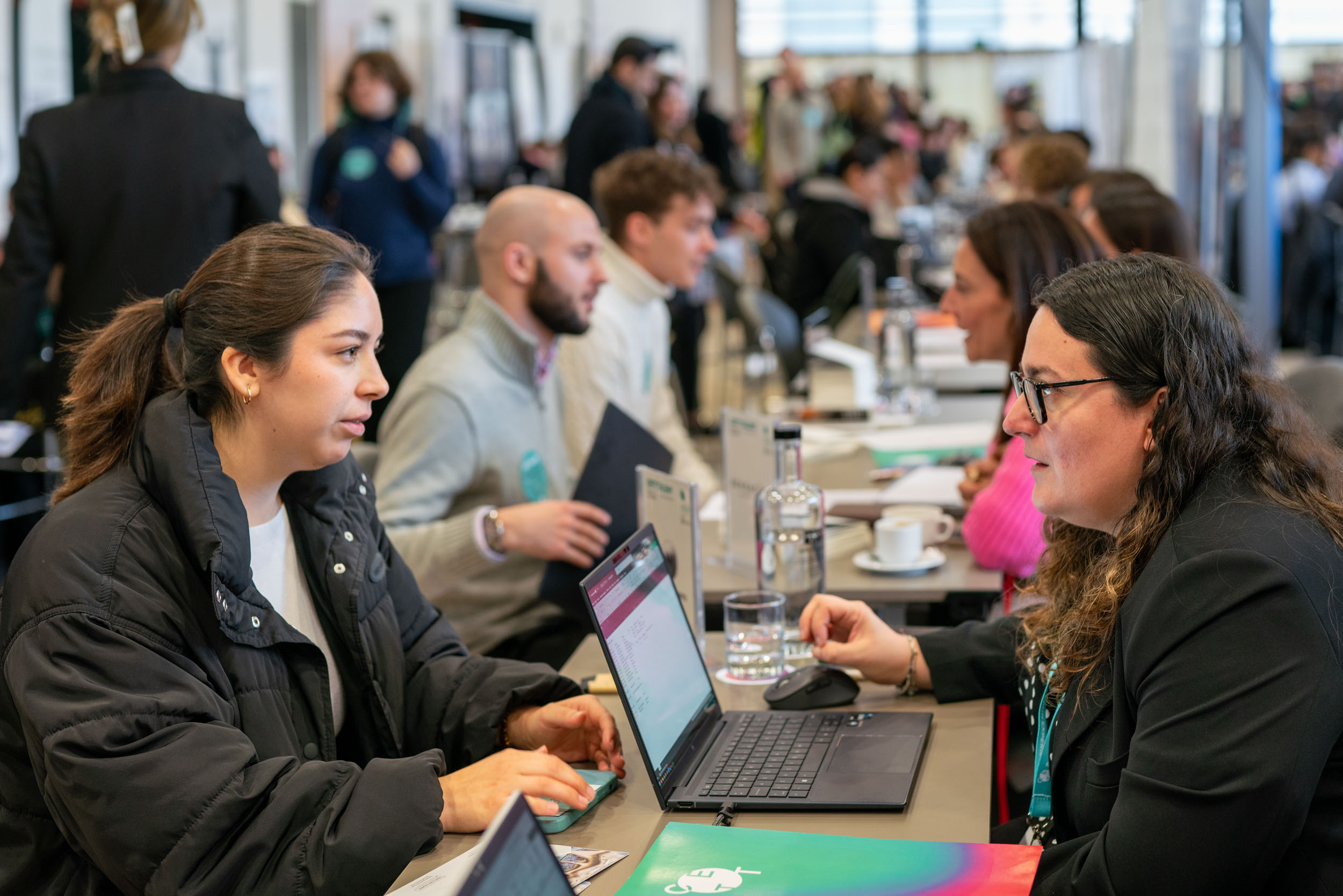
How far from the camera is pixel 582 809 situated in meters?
1.41

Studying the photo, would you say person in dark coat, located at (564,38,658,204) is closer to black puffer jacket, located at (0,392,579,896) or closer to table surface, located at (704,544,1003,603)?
table surface, located at (704,544,1003,603)

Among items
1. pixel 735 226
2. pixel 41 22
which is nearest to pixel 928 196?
pixel 735 226

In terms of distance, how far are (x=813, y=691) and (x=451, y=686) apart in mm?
463

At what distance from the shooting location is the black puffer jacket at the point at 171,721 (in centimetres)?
123

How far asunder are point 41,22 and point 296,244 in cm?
467

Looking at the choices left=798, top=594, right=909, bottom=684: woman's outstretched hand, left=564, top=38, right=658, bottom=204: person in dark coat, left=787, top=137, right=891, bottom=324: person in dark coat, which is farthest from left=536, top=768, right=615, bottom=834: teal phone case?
left=787, top=137, right=891, bottom=324: person in dark coat

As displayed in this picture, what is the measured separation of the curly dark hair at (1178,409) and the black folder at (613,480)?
1.14m

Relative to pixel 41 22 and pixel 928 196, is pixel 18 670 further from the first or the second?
pixel 928 196

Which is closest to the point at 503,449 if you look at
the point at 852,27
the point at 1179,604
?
the point at 1179,604

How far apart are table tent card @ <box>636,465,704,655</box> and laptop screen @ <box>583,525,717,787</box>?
0.27 meters

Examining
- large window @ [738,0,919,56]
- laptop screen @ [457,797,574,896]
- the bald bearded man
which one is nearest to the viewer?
laptop screen @ [457,797,574,896]

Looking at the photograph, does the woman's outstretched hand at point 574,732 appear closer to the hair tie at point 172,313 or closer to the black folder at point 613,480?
the hair tie at point 172,313

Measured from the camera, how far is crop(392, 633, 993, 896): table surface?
4.41 ft

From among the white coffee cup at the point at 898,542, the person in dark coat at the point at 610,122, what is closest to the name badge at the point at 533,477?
the white coffee cup at the point at 898,542
